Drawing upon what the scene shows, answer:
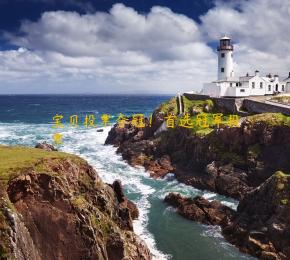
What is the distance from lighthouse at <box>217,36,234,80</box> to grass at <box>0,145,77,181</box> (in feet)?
201

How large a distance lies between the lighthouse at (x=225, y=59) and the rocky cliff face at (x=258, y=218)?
4692cm

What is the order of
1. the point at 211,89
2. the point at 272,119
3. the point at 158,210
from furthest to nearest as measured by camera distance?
the point at 211,89 < the point at 272,119 < the point at 158,210

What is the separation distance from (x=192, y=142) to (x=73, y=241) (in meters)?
37.6

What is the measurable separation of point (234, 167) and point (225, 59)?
126 feet

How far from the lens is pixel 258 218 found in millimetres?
37250

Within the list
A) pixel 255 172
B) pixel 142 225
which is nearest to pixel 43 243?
pixel 142 225

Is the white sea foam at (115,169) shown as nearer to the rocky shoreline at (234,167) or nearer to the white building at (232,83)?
the rocky shoreline at (234,167)

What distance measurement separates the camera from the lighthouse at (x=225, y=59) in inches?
3274

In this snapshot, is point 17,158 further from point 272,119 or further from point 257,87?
point 257,87

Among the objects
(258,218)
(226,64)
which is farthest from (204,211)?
(226,64)

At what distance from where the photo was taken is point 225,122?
59.9 m

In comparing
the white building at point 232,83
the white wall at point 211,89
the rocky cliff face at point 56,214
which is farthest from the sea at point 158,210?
the white building at point 232,83

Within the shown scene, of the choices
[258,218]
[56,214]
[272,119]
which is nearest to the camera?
[56,214]

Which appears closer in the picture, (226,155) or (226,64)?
(226,155)
